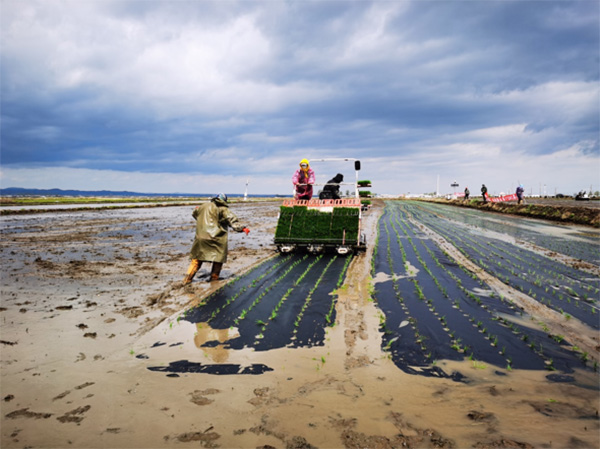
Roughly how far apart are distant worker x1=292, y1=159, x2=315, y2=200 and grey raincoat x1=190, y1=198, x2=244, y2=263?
4877 mm

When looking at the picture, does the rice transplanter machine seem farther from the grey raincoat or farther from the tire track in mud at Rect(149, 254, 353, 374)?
the grey raincoat

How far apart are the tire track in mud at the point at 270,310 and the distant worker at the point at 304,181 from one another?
4031 mm

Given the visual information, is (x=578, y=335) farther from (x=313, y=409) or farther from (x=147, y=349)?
(x=147, y=349)

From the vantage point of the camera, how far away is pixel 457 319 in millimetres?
5949

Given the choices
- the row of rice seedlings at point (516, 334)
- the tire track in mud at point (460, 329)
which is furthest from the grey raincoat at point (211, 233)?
the row of rice seedlings at point (516, 334)

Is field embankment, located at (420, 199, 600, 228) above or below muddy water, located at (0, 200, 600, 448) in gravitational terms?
above

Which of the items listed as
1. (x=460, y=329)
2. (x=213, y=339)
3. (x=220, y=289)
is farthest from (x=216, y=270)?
(x=460, y=329)

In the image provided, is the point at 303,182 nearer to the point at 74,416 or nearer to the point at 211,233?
the point at 211,233

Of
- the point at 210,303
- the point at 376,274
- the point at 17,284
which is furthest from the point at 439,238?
the point at 17,284

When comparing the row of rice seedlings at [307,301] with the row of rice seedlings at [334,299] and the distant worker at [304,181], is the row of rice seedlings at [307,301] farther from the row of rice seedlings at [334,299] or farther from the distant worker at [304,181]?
the distant worker at [304,181]

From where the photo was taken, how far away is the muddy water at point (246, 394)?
3.09 m

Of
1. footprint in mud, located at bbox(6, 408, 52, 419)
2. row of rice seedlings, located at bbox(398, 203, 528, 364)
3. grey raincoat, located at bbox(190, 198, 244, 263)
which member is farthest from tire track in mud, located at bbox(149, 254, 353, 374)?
row of rice seedlings, located at bbox(398, 203, 528, 364)

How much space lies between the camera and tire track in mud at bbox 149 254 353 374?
5.06 meters

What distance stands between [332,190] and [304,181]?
1.29 m
